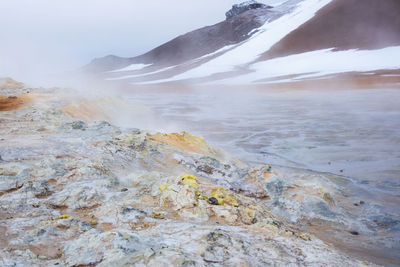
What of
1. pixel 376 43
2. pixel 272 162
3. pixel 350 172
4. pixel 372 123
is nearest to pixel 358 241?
pixel 350 172

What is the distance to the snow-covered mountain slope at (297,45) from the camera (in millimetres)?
41875

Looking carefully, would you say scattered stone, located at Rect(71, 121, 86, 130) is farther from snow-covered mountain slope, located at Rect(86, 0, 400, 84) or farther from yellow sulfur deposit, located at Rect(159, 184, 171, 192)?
snow-covered mountain slope, located at Rect(86, 0, 400, 84)

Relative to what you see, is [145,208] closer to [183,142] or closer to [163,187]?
[163,187]

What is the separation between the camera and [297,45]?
55406 mm

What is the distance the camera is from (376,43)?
46.0 meters

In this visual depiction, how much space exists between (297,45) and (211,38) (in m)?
29.0

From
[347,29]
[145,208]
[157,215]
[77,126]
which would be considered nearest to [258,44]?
[347,29]

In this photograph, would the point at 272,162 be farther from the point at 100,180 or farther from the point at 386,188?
the point at 100,180

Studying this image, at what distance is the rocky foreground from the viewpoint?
107 inches

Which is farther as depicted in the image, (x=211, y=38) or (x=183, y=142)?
(x=211, y=38)

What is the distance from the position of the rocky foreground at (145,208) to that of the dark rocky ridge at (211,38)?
231 feet

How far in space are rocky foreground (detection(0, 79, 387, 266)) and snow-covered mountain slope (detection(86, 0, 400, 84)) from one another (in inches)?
1211

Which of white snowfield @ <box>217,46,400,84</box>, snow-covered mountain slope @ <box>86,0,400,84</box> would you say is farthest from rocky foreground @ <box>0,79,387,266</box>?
white snowfield @ <box>217,46,400,84</box>

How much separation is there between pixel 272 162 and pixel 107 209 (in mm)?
5928
